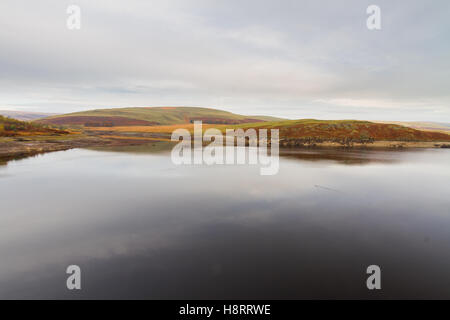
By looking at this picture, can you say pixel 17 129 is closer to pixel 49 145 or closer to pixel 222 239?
pixel 49 145

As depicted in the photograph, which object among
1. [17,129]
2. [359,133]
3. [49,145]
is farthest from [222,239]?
[359,133]

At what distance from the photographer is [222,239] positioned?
916cm

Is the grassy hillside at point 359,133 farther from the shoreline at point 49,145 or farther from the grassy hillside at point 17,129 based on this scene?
the grassy hillside at point 17,129

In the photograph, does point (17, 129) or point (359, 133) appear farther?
point (359, 133)

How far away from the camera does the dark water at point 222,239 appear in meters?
6.50

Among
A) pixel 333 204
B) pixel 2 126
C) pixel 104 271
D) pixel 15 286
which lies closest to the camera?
pixel 15 286

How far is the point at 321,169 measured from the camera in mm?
25141

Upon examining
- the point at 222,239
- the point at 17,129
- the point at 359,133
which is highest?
the point at 17,129

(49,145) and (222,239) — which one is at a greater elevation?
(49,145)

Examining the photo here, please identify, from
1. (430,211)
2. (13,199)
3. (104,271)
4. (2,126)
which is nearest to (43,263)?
(104,271)

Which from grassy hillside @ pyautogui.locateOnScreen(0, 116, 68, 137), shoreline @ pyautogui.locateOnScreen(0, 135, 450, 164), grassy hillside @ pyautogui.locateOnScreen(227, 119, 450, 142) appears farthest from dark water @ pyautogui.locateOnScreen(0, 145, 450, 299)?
grassy hillside @ pyautogui.locateOnScreen(227, 119, 450, 142)
